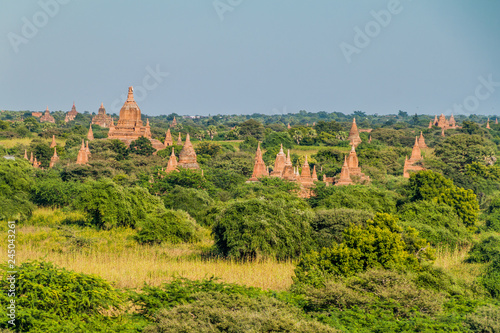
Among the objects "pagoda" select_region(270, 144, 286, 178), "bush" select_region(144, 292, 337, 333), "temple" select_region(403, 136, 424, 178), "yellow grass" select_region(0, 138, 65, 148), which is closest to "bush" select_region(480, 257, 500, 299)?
"bush" select_region(144, 292, 337, 333)

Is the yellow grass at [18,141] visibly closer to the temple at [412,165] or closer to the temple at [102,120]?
the temple at [412,165]

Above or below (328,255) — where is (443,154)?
above

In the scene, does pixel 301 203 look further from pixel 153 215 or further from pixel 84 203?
pixel 84 203

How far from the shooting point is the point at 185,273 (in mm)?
18297

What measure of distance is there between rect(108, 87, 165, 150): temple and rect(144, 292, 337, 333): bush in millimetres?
51117

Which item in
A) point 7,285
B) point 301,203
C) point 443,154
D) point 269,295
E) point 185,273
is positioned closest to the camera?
point 7,285

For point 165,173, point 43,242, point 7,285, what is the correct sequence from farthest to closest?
point 165,173 → point 43,242 → point 7,285

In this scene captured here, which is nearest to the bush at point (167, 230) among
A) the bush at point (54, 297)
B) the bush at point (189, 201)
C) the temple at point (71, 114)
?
A: the bush at point (189, 201)

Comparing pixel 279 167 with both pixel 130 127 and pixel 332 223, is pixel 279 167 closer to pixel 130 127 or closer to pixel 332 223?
pixel 332 223

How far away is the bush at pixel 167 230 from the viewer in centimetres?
2489

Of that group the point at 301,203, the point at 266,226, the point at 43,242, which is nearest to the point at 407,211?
the point at 301,203

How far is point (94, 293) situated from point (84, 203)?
16308 mm

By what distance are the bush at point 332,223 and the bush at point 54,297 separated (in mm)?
11423

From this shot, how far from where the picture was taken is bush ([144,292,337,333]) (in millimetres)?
10609
